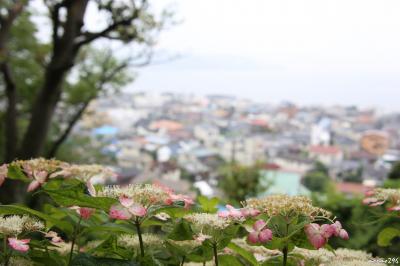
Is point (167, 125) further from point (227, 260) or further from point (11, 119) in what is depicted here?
point (227, 260)

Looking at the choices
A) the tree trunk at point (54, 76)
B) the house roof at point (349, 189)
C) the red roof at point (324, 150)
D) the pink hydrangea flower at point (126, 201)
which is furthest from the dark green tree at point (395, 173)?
the red roof at point (324, 150)

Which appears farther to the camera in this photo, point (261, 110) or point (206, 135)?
point (261, 110)

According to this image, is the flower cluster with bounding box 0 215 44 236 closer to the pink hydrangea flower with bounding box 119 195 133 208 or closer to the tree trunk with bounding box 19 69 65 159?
the pink hydrangea flower with bounding box 119 195 133 208

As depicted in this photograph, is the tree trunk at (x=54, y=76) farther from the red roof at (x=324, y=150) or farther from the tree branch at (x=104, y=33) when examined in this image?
the red roof at (x=324, y=150)

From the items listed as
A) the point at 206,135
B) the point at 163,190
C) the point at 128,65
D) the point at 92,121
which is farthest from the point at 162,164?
the point at 163,190

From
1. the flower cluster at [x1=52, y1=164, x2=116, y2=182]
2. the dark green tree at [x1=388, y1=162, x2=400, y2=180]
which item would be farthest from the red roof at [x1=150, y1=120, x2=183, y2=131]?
the flower cluster at [x1=52, y1=164, x2=116, y2=182]

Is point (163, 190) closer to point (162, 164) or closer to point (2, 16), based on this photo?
point (2, 16)
